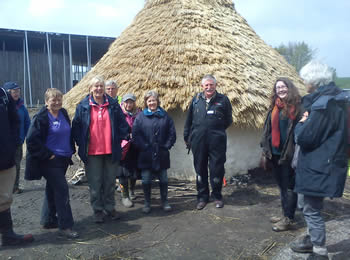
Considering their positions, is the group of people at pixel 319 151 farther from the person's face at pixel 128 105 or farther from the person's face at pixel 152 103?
the person's face at pixel 128 105

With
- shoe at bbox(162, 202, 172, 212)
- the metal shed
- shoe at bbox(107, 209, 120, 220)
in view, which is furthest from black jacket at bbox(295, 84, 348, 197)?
the metal shed

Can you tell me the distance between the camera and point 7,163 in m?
2.78

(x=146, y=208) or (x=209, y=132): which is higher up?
(x=209, y=132)

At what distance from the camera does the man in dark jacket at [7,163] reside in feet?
9.07

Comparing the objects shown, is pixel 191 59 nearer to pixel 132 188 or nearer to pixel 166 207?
pixel 132 188

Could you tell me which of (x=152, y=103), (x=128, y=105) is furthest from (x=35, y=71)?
(x=152, y=103)

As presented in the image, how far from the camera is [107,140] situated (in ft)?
11.3

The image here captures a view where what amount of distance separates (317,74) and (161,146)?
2.08 meters

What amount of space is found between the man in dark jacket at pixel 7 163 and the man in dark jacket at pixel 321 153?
2.62m

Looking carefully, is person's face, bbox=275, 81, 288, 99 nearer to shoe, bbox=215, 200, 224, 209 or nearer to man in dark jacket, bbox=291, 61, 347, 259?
man in dark jacket, bbox=291, 61, 347, 259

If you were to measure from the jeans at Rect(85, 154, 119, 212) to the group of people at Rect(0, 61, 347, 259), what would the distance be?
12 millimetres

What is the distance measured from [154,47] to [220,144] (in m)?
2.67

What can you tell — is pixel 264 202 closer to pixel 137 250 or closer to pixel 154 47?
pixel 137 250

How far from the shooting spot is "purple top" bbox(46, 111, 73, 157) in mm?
3141
